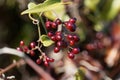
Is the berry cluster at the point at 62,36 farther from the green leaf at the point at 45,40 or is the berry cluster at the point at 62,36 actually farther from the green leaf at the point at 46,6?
the green leaf at the point at 46,6

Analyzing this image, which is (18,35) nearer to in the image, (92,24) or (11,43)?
(11,43)

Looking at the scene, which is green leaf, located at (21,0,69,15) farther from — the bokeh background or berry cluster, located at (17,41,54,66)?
the bokeh background

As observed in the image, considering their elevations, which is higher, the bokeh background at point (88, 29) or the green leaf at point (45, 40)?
the bokeh background at point (88, 29)

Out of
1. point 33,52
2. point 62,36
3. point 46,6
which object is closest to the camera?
point 46,6

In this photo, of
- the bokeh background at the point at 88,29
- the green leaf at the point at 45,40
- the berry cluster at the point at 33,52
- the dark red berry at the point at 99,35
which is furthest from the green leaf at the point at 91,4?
the green leaf at the point at 45,40

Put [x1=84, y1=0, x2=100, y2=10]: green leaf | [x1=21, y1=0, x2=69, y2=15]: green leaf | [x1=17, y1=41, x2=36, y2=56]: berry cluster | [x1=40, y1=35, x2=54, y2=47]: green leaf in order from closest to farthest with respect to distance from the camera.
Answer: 1. [x1=21, y1=0, x2=69, y2=15]: green leaf
2. [x1=40, y1=35, x2=54, y2=47]: green leaf
3. [x1=17, y1=41, x2=36, y2=56]: berry cluster
4. [x1=84, y1=0, x2=100, y2=10]: green leaf

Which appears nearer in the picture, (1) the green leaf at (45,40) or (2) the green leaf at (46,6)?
(2) the green leaf at (46,6)

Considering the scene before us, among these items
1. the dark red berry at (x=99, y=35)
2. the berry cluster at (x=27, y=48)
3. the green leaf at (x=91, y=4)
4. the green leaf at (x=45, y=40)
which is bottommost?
the green leaf at (x=45, y=40)

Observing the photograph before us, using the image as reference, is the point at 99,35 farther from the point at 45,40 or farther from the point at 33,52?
the point at 45,40

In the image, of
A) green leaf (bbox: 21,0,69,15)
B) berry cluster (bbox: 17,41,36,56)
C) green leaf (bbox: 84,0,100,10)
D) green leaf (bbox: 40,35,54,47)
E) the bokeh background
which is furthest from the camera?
green leaf (bbox: 84,0,100,10)

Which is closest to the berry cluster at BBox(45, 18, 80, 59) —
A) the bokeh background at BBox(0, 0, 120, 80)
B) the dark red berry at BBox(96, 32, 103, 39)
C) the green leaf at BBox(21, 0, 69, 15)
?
the green leaf at BBox(21, 0, 69, 15)

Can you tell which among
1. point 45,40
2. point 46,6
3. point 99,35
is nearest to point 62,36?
point 45,40
